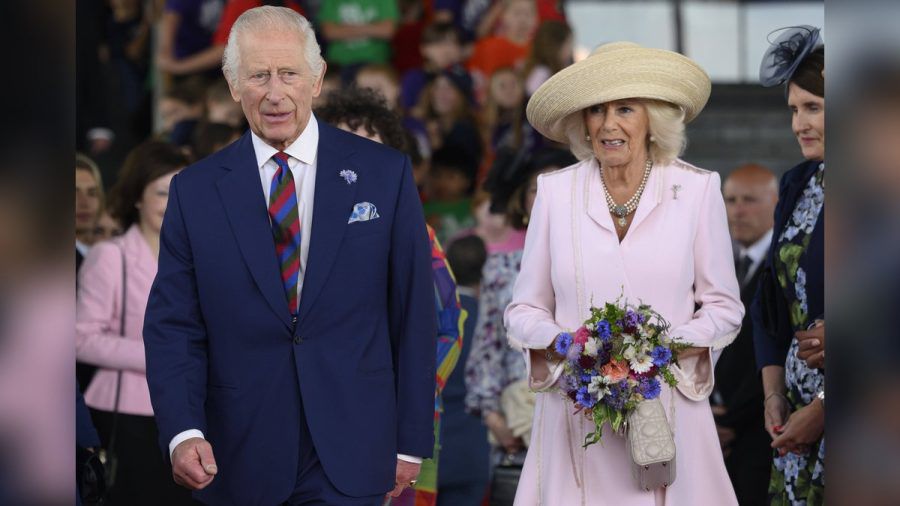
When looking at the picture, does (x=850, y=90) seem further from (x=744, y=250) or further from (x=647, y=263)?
(x=744, y=250)

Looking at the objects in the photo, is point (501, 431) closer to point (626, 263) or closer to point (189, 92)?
point (626, 263)

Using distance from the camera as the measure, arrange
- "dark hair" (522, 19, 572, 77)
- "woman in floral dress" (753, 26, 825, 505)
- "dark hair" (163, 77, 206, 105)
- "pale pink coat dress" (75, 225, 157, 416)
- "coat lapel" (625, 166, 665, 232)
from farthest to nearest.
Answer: "dark hair" (163, 77, 206, 105) < "dark hair" (522, 19, 572, 77) < "pale pink coat dress" (75, 225, 157, 416) < "woman in floral dress" (753, 26, 825, 505) < "coat lapel" (625, 166, 665, 232)

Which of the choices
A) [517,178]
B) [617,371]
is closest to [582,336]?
[617,371]

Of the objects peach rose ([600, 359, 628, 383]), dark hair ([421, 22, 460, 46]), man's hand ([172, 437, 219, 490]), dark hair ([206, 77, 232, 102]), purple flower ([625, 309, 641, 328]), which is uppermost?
dark hair ([421, 22, 460, 46])

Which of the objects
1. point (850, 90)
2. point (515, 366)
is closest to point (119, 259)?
point (515, 366)

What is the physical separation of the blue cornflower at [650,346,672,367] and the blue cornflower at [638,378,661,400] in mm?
72

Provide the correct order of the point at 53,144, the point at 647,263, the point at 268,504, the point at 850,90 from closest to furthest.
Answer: the point at 850,90 → the point at 53,144 → the point at 268,504 → the point at 647,263

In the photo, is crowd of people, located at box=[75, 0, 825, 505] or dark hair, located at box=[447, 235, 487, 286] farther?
dark hair, located at box=[447, 235, 487, 286]

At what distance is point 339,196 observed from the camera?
15.6ft

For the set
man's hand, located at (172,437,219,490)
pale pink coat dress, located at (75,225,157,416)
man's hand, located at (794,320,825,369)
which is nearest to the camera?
man's hand, located at (172,437,219,490)

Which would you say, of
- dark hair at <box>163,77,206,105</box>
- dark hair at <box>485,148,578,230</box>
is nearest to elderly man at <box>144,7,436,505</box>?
dark hair at <box>485,148,578,230</box>

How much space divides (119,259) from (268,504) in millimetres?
2803

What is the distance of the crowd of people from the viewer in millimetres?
4703

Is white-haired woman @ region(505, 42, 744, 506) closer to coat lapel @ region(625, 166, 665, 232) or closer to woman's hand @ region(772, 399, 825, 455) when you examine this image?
coat lapel @ region(625, 166, 665, 232)
